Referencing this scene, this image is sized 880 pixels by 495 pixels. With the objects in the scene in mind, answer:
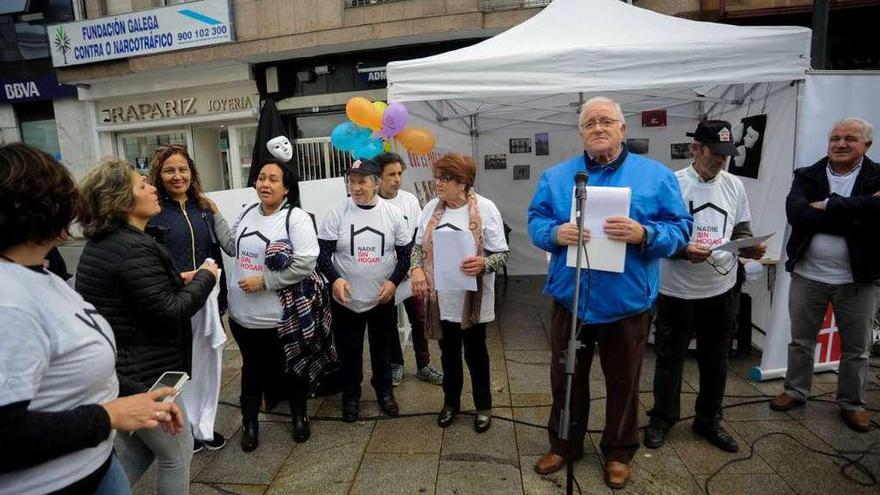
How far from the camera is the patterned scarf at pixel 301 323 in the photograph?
2.91 m

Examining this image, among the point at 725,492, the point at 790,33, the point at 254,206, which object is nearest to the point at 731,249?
the point at 725,492

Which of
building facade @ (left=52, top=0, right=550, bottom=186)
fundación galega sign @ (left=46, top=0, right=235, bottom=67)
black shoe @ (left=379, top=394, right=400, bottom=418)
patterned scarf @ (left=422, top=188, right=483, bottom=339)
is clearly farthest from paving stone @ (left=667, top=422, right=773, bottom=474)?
fundación galega sign @ (left=46, top=0, right=235, bottom=67)

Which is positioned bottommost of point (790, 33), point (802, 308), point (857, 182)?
point (802, 308)

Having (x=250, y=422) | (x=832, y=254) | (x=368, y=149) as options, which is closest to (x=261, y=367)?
(x=250, y=422)

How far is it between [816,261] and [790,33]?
63.3 inches

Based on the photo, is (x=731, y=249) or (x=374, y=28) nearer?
(x=731, y=249)

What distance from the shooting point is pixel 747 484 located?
2.63 m

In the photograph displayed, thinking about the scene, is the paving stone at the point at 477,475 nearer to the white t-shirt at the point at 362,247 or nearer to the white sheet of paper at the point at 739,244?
the white t-shirt at the point at 362,247

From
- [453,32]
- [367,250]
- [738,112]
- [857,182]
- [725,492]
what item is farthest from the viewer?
[453,32]

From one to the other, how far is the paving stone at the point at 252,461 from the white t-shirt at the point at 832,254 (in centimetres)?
356

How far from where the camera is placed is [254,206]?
3.12 metres

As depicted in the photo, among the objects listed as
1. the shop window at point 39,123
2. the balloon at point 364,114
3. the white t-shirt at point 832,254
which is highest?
the shop window at point 39,123

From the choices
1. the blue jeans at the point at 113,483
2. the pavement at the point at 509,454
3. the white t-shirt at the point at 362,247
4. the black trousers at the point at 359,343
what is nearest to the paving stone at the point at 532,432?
the pavement at the point at 509,454

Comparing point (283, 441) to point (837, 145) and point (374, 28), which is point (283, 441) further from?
point (374, 28)
